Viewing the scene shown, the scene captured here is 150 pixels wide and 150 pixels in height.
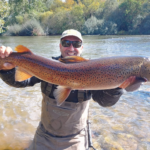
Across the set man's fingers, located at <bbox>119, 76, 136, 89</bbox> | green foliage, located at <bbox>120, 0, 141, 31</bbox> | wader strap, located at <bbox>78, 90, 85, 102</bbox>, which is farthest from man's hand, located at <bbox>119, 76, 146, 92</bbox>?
green foliage, located at <bbox>120, 0, 141, 31</bbox>

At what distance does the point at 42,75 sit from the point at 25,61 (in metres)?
0.29

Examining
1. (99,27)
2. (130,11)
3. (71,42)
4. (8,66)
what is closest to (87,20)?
(99,27)

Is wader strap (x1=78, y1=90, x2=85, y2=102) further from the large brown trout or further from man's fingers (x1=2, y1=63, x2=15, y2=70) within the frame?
man's fingers (x1=2, y1=63, x2=15, y2=70)

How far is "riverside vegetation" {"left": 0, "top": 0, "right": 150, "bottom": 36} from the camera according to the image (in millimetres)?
38844

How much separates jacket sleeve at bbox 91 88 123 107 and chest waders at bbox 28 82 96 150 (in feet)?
0.69

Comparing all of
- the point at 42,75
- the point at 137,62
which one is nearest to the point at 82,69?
the point at 42,75

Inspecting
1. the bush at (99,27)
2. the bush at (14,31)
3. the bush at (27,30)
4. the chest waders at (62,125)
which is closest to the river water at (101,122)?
the chest waders at (62,125)

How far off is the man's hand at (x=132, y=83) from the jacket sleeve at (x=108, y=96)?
16 cm

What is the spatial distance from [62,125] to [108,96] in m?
0.78

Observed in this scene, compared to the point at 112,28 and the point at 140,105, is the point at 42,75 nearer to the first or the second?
the point at 140,105

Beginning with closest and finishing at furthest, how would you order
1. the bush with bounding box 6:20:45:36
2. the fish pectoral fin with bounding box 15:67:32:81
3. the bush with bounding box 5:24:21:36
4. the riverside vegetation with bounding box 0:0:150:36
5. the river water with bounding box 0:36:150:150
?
the fish pectoral fin with bounding box 15:67:32:81 → the river water with bounding box 0:36:150:150 → the riverside vegetation with bounding box 0:0:150:36 → the bush with bounding box 6:20:45:36 → the bush with bounding box 5:24:21:36

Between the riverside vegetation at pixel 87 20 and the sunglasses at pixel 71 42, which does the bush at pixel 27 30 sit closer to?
the riverside vegetation at pixel 87 20

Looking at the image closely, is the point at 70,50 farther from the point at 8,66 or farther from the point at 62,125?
the point at 62,125

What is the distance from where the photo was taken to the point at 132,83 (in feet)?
6.81
